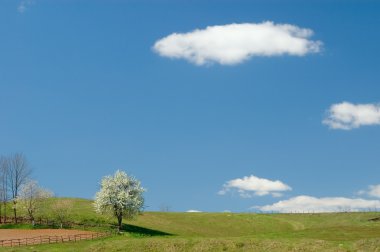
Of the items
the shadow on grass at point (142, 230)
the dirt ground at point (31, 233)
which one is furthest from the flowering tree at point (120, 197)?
A: the dirt ground at point (31, 233)

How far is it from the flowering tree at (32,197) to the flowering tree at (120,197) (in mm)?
13844

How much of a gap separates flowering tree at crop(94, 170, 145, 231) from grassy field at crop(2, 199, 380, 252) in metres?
4.54

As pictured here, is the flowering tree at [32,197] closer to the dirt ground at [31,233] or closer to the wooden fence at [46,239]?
the dirt ground at [31,233]

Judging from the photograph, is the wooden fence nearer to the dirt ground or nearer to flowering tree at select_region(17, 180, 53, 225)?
the dirt ground

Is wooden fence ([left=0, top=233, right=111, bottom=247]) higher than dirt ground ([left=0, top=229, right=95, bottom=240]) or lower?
lower

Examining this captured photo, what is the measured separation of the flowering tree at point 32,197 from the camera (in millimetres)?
116438

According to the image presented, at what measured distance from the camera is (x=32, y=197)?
387 ft

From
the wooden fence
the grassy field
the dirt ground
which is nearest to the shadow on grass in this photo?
the grassy field

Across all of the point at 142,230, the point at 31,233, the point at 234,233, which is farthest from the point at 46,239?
the point at 234,233

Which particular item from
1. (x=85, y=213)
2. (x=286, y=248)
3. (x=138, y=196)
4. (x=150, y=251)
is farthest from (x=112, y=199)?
(x=286, y=248)

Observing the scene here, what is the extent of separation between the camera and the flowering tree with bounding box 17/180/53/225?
116438 millimetres

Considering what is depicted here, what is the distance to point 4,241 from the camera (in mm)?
90125

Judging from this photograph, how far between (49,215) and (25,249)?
4170 cm

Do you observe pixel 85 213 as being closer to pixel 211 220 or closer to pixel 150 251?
pixel 211 220
